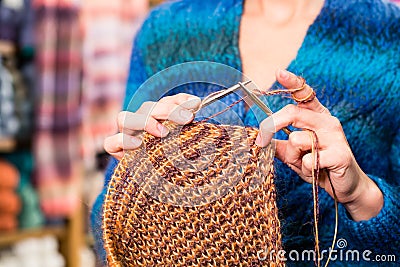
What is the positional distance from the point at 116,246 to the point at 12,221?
1.31 m

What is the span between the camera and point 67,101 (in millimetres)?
1657

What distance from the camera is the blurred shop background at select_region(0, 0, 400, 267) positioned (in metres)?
1.56

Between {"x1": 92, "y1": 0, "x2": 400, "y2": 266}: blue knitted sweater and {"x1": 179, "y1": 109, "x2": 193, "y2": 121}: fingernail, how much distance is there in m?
0.02

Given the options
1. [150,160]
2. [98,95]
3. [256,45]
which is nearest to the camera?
[150,160]

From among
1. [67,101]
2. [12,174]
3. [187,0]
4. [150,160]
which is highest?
[187,0]

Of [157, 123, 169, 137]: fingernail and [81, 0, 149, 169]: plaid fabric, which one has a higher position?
[157, 123, 169, 137]: fingernail

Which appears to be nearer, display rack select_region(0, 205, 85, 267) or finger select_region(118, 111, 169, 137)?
finger select_region(118, 111, 169, 137)

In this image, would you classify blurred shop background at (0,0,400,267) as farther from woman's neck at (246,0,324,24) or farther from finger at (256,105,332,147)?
finger at (256,105,332,147)

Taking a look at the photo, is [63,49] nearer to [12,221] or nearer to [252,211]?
[12,221]

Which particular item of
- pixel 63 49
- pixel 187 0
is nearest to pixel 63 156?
pixel 63 49

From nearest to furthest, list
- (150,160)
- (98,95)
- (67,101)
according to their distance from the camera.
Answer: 1. (150,160)
2. (98,95)
3. (67,101)

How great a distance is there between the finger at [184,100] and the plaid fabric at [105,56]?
115 centimetres

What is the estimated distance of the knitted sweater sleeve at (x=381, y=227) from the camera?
0.44 metres

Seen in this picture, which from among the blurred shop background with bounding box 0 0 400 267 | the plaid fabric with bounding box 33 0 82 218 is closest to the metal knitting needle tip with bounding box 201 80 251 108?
the blurred shop background with bounding box 0 0 400 267
